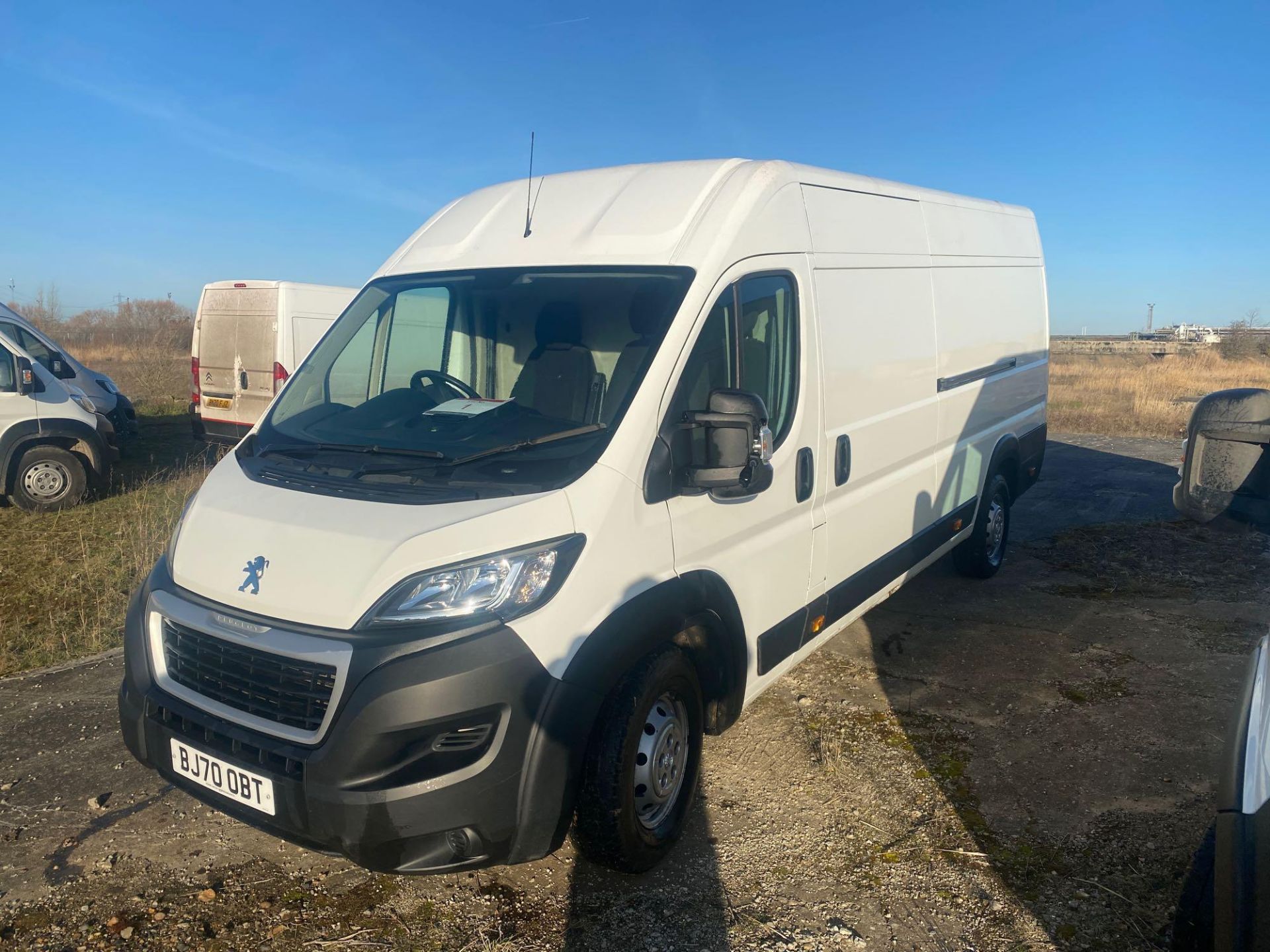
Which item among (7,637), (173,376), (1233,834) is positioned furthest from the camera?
(173,376)

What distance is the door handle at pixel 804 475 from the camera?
3.63 metres

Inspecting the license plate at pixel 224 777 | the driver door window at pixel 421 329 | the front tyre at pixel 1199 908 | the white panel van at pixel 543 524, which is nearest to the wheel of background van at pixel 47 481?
the white panel van at pixel 543 524

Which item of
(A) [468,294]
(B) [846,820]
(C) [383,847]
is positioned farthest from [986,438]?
(C) [383,847]

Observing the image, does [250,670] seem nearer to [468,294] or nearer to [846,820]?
[468,294]

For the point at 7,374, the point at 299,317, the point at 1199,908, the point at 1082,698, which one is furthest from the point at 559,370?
the point at 299,317

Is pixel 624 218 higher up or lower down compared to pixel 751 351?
higher up

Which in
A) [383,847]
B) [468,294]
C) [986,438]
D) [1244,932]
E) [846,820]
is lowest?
[846,820]

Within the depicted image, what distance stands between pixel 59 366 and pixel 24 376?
1528 millimetres

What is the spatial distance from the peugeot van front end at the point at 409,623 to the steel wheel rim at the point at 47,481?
7.38 meters

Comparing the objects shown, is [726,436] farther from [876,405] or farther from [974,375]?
[974,375]

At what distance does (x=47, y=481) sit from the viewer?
9195mm

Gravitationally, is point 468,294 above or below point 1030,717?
above

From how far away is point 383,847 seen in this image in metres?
2.48

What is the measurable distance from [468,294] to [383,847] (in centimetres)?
219
